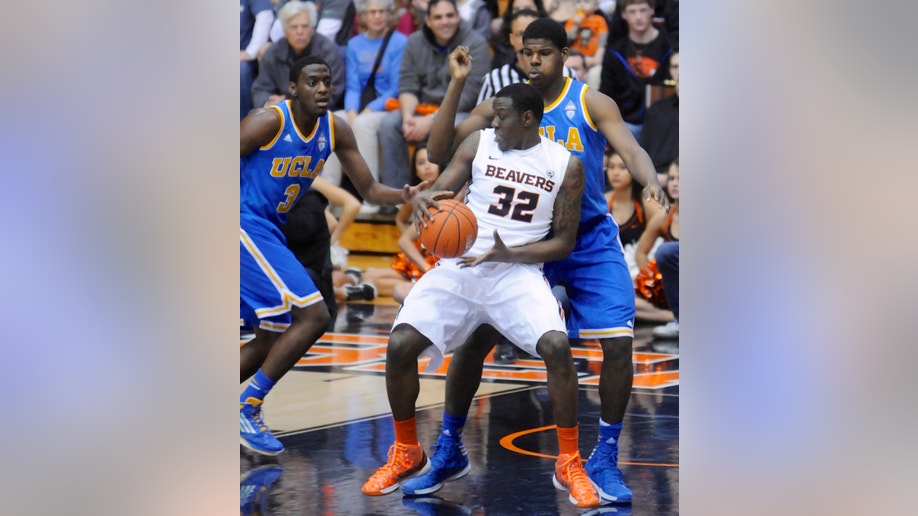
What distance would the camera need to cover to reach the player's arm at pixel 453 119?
5.58 m

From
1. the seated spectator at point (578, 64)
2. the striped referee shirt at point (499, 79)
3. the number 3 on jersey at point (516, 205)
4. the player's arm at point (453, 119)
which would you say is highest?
the seated spectator at point (578, 64)

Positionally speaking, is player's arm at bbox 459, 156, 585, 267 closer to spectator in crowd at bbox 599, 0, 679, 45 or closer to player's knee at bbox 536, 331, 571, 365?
player's knee at bbox 536, 331, 571, 365

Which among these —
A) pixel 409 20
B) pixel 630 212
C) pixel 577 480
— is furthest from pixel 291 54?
pixel 577 480

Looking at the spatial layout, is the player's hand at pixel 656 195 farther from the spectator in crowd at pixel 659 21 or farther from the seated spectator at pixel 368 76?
the seated spectator at pixel 368 76

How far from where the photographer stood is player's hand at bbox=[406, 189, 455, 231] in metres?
5.22

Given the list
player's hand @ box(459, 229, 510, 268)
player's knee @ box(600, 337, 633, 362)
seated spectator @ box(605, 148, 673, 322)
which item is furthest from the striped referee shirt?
player's hand @ box(459, 229, 510, 268)

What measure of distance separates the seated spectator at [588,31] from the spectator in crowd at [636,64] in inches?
10.5

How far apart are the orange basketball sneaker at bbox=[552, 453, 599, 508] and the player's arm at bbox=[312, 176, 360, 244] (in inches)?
287

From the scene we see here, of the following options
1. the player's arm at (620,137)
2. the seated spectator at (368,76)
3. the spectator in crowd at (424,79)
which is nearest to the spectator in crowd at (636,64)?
the spectator in crowd at (424,79)

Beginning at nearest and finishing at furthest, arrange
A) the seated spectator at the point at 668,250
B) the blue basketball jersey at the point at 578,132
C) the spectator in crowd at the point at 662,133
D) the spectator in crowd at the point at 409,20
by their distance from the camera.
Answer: the blue basketball jersey at the point at 578,132 → the seated spectator at the point at 668,250 → the spectator in crowd at the point at 662,133 → the spectator in crowd at the point at 409,20
